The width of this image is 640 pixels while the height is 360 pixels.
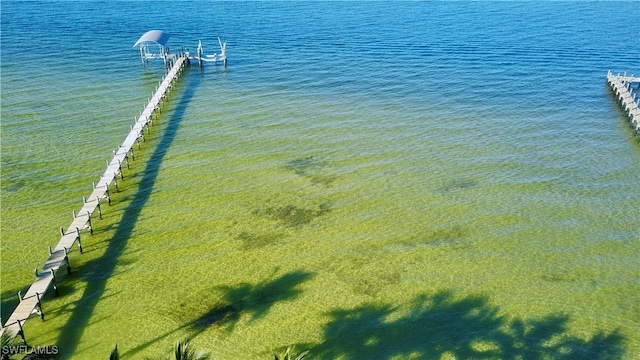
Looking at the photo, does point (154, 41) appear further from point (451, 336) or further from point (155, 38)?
point (451, 336)

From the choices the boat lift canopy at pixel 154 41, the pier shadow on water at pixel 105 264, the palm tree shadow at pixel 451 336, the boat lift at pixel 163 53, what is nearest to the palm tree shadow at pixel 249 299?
the palm tree shadow at pixel 451 336

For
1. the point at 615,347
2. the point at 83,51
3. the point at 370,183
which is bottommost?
the point at 615,347

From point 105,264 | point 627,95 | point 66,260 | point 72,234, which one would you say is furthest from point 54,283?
point 627,95

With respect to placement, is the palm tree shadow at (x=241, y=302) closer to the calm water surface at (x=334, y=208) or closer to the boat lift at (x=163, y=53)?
the calm water surface at (x=334, y=208)

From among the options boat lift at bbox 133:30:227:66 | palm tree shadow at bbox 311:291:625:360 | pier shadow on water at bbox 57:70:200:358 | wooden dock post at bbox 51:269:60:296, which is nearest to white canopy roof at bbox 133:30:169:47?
boat lift at bbox 133:30:227:66

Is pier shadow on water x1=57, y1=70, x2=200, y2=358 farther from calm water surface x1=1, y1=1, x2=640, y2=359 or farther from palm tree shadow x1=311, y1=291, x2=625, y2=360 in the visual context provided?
palm tree shadow x1=311, y1=291, x2=625, y2=360

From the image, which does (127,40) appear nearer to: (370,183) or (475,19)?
(370,183)

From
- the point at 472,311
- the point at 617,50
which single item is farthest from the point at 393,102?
the point at 617,50
